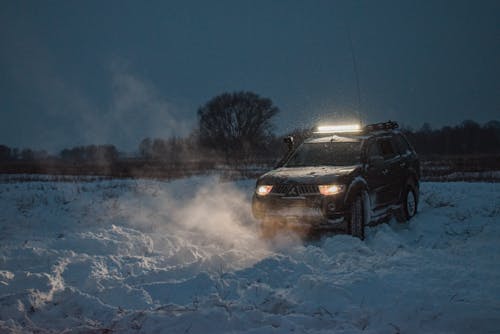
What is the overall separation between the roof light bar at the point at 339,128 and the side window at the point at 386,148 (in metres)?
0.54

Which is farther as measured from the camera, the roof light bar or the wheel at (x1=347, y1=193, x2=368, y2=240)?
the roof light bar

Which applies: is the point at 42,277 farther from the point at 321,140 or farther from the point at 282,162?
the point at 321,140

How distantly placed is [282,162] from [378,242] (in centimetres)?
253

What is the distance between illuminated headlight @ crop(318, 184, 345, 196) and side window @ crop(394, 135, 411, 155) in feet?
10.3

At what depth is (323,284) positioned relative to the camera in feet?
15.3

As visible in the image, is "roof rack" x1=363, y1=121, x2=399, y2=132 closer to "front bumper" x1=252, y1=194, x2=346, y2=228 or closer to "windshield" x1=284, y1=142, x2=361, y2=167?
"windshield" x1=284, y1=142, x2=361, y2=167

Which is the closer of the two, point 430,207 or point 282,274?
point 282,274

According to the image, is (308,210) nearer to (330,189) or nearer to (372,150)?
(330,189)

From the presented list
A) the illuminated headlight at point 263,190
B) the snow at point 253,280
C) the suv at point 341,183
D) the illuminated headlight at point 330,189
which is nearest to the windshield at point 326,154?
the suv at point 341,183

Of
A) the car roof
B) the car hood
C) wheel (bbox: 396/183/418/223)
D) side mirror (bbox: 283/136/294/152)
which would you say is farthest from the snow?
side mirror (bbox: 283/136/294/152)

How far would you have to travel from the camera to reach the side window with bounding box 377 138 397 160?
28.5 ft

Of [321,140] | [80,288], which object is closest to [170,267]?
[80,288]

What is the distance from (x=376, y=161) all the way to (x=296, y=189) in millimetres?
1795

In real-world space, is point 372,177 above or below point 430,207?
above
